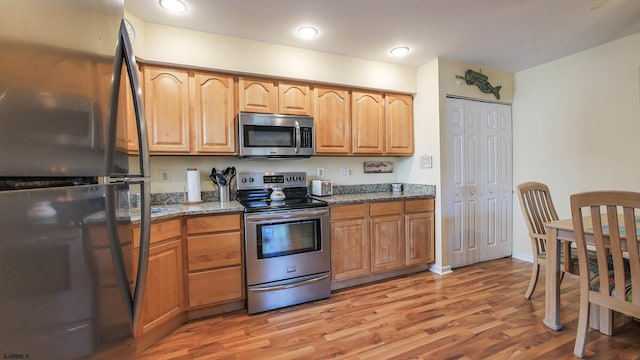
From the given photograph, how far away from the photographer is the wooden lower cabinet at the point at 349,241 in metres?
2.79

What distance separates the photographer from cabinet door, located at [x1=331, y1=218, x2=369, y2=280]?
279 centimetres

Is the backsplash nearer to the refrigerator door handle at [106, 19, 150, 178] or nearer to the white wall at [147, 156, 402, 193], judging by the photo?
the white wall at [147, 156, 402, 193]

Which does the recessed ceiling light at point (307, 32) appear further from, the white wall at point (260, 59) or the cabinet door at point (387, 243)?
the cabinet door at point (387, 243)

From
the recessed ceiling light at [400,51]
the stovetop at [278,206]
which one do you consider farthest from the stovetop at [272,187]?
the recessed ceiling light at [400,51]

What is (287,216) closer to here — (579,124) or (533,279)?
(533,279)

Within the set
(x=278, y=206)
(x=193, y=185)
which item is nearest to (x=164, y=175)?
(x=193, y=185)

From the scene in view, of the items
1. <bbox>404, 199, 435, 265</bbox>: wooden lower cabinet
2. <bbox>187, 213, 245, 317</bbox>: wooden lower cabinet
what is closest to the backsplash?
<bbox>404, 199, 435, 265</bbox>: wooden lower cabinet

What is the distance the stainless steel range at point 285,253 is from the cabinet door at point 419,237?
1.03 meters

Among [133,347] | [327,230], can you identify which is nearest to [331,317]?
[327,230]

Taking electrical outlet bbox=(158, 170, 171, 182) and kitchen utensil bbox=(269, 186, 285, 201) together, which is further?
kitchen utensil bbox=(269, 186, 285, 201)

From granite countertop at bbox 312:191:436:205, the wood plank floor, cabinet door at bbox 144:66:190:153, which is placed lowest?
the wood plank floor

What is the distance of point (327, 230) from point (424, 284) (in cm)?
124

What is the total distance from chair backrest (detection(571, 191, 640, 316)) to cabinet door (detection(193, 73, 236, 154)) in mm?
2653

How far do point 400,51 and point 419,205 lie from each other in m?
1.70
